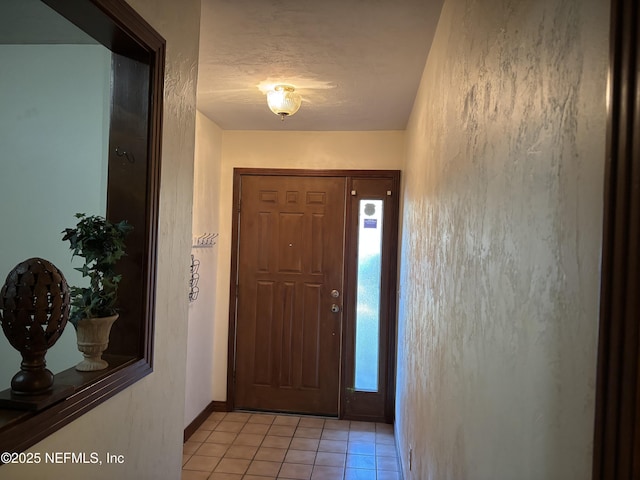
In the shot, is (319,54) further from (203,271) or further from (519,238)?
(203,271)

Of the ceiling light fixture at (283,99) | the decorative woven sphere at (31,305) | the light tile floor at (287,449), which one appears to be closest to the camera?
the decorative woven sphere at (31,305)

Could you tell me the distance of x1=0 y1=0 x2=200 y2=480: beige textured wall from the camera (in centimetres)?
138

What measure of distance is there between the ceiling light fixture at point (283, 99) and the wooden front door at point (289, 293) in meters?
1.18

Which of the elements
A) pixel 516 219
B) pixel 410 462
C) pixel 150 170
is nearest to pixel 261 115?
pixel 150 170

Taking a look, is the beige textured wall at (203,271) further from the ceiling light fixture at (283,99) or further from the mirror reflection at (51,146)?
the mirror reflection at (51,146)

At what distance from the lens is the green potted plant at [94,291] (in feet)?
4.35

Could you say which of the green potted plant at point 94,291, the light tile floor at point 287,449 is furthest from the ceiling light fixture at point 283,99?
the light tile floor at point 287,449

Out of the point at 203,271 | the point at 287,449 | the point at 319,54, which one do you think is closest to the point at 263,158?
the point at 203,271

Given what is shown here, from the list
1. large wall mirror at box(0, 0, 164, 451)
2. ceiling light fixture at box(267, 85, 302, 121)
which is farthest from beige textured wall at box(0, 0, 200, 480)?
ceiling light fixture at box(267, 85, 302, 121)

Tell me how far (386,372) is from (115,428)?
2.85 metres

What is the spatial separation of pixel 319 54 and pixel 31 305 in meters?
1.82

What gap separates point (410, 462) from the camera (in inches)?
98.9

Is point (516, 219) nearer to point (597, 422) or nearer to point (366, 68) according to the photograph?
point (597, 422)

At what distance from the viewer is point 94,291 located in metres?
1.36
